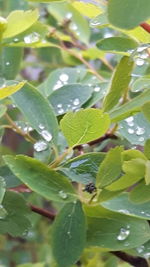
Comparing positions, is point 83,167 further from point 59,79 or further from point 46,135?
point 59,79

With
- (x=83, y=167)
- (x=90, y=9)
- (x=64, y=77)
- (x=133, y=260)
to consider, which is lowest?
(x=133, y=260)

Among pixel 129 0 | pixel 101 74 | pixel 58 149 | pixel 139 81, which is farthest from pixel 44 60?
pixel 129 0

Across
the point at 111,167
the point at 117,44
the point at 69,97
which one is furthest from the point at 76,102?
the point at 111,167

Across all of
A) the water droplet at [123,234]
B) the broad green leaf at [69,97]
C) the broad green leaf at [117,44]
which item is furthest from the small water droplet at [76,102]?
the water droplet at [123,234]

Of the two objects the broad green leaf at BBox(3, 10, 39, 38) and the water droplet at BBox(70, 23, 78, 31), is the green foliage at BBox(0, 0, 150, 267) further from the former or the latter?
the water droplet at BBox(70, 23, 78, 31)

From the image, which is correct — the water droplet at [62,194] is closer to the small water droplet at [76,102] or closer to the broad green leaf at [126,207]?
the broad green leaf at [126,207]

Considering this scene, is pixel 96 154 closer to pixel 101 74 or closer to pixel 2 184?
pixel 2 184

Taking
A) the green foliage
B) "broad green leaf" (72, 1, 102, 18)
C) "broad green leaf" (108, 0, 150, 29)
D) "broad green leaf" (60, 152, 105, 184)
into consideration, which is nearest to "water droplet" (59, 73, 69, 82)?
the green foliage
